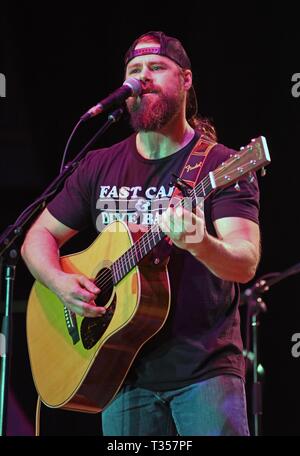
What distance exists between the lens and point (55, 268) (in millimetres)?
3150

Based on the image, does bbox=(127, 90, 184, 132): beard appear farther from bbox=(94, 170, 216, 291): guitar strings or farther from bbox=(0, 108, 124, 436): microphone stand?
bbox=(94, 170, 216, 291): guitar strings

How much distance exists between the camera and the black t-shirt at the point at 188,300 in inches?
102

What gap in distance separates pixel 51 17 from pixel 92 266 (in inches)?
93.7

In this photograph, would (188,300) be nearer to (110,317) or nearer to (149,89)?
(110,317)

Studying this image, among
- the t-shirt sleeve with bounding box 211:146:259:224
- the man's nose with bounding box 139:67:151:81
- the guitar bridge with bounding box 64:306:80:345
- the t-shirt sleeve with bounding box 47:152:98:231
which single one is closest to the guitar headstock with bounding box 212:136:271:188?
the t-shirt sleeve with bounding box 211:146:259:224

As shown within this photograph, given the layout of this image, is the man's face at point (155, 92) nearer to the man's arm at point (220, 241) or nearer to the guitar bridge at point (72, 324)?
the man's arm at point (220, 241)

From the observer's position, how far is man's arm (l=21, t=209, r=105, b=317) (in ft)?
9.61

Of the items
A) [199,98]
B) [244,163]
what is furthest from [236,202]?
[199,98]

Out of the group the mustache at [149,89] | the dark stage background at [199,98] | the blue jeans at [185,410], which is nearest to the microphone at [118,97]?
the mustache at [149,89]

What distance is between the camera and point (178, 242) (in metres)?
2.30

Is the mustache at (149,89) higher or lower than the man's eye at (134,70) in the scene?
lower

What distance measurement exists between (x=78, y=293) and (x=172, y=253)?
47cm

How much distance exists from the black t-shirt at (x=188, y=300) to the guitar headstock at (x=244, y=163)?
156mm
